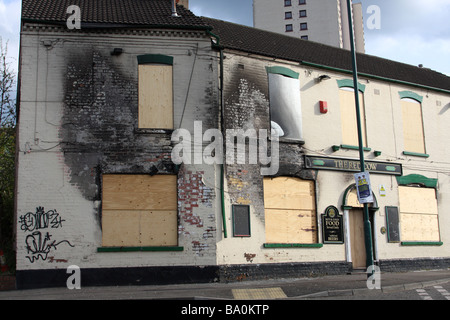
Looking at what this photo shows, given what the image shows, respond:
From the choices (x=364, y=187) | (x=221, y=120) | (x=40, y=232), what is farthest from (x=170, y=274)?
(x=364, y=187)

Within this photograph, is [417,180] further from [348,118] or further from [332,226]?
[332,226]


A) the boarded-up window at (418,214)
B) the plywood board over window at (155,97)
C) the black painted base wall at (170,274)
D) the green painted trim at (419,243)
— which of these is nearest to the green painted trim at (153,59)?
the plywood board over window at (155,97)

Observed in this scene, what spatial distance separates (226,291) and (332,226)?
602 cm

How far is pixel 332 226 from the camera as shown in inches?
658

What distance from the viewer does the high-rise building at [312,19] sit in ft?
190

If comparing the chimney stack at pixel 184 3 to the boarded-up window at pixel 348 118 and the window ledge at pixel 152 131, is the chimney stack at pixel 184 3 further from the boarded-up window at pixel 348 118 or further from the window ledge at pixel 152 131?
the boarded-up window at pixel 348 118

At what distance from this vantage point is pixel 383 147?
60.4 ft

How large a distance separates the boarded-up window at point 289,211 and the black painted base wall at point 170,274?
0.92m

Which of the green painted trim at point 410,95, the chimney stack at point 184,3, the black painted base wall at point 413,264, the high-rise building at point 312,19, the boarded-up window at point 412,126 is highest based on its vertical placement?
the high-rise building at point 312,19

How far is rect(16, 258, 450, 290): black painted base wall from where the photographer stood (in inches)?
521

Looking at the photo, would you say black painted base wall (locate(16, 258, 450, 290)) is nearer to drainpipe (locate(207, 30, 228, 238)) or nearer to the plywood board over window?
drainpipe (locate(207, 30, 228, 238))

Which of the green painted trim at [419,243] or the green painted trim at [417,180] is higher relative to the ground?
the green painted trim at [417,180]
